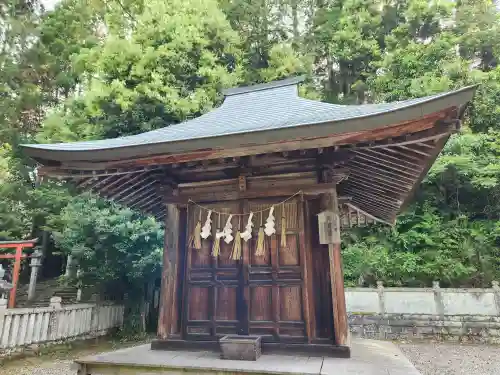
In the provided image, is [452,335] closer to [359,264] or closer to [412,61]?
[359,264]

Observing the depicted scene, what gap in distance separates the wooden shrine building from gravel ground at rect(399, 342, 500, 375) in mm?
7020

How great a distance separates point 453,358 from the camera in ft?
37.5

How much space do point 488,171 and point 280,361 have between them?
53.4 ft

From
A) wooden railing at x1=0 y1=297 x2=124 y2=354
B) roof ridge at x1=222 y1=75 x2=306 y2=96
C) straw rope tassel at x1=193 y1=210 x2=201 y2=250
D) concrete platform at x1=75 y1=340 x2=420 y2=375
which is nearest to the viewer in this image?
concrete platform at x1=75 y1=340 x2=420 y2=375

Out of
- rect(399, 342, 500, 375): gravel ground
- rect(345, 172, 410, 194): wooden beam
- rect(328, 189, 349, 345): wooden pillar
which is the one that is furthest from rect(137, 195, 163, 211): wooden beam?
rect(399, 342, 500, 375): gravel ground

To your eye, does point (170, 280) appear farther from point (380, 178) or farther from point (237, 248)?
point (380, 178)

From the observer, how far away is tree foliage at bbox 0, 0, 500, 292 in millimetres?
15609

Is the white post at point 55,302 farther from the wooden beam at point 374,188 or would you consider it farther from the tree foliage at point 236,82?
the wooden beam at point 374,188

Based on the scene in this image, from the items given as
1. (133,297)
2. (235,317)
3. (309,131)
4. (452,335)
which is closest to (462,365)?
(452,335)

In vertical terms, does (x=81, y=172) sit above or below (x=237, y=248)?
above

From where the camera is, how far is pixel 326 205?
4.96m

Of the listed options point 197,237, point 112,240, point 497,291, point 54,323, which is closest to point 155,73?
point 112,240

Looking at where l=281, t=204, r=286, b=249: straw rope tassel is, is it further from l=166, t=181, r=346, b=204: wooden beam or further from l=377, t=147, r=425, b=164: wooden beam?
l=377, t=147, r=425, b=164: wooden beam

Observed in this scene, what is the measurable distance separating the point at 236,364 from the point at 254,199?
7.54ft
